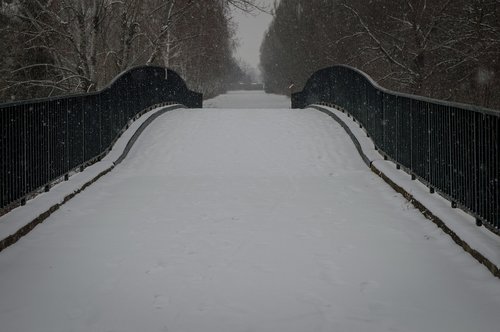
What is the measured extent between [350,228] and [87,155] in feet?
20.9

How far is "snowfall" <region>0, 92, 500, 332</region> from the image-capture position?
4797 millimetres

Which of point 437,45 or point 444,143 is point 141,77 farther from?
point 437,45

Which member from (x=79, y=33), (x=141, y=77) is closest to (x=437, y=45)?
(x=141, y=77)

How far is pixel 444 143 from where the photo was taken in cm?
842

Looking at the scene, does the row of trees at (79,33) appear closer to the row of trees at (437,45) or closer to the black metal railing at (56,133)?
the black metal railing at (56,133)

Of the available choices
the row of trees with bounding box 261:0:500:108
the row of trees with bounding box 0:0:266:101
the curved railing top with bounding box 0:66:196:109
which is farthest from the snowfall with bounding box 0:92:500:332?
the row of trees with bounding box 261:0:500:108

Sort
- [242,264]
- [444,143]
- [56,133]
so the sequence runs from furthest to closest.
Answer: [56,133]
[444,143]
[242,264]

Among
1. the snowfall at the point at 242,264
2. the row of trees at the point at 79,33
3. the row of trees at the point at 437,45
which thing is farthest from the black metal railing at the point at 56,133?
the row of trees at the point at 437,45

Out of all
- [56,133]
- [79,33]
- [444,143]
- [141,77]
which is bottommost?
[444,143]

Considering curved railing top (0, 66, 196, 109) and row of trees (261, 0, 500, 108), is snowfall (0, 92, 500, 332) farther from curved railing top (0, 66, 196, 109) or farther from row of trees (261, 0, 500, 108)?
row of trees (261, 0, 500, 108)

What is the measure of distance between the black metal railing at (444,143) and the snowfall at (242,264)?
0.54 meters

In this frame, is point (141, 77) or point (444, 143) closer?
point (444, 143)

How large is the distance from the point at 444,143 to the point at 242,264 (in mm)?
3637

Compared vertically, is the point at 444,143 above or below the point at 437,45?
below
